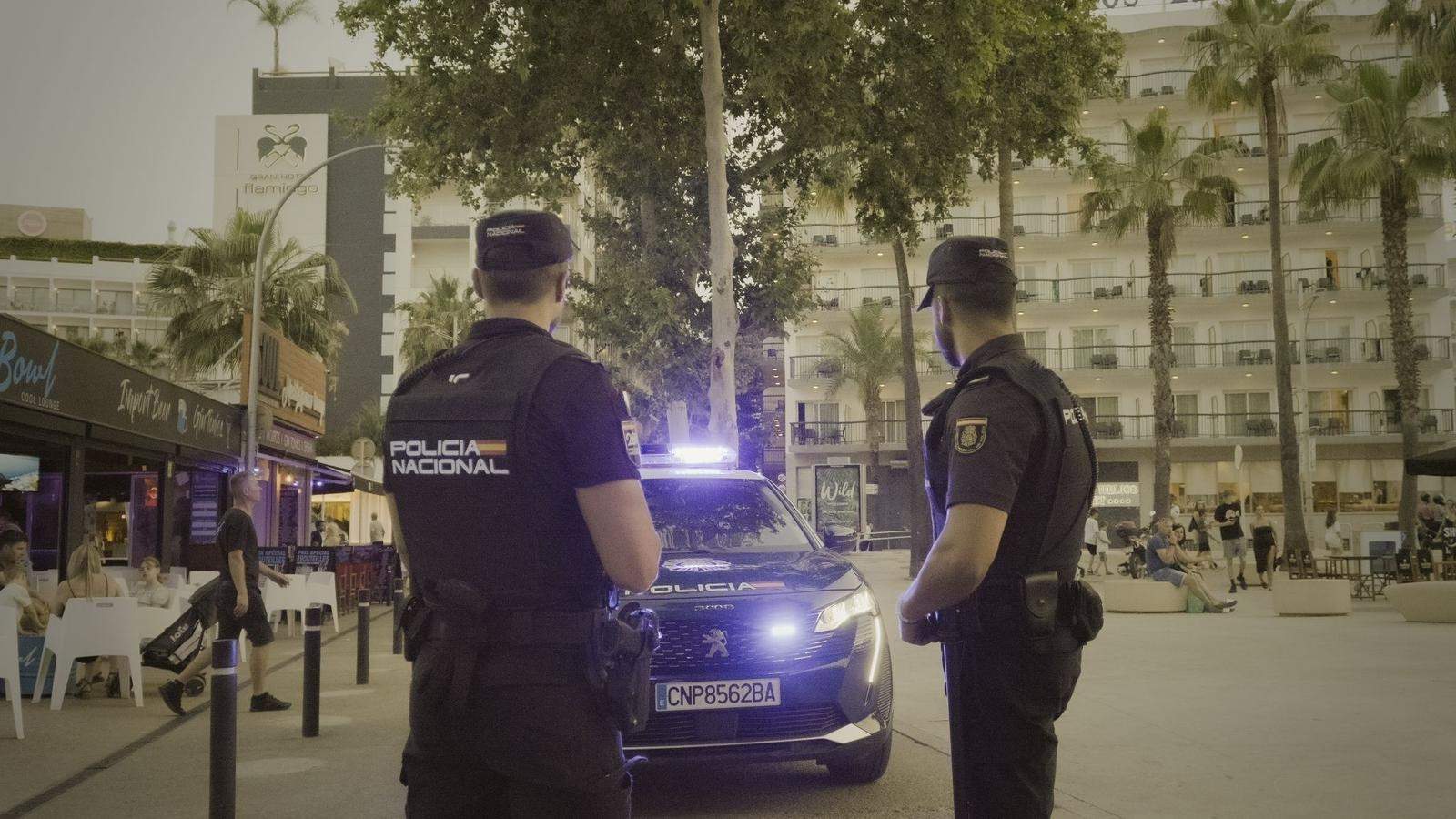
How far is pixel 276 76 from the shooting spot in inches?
2985

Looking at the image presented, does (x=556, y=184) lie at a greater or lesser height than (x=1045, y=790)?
greater

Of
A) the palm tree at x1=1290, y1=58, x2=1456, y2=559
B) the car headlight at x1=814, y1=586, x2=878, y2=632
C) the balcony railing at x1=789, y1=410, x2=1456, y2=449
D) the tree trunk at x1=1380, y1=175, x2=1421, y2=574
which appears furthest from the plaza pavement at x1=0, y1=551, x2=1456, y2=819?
the balcony railing at x1=789, y1=410, x2=1456, y2=449

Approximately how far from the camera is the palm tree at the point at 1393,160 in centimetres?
3212

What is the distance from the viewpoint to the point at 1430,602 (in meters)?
18.5

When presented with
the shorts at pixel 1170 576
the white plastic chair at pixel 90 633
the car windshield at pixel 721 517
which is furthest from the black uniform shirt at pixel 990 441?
the shorts at pixel 1170 576

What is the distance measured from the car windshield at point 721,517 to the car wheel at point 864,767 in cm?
129

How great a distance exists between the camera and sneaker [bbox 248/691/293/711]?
10930mm

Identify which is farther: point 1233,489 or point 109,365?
point 1233,489

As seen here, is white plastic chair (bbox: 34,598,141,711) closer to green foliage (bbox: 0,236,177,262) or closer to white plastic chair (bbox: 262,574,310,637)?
white plastic chair (bbox: 262,574,310,637)

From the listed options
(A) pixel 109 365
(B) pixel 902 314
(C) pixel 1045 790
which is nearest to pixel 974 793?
(C) pixel 1045 790

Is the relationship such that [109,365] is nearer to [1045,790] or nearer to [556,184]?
[556,184]

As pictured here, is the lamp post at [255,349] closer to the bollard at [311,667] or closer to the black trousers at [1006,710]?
the bollard at [311,667]

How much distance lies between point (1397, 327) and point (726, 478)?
1217 inches

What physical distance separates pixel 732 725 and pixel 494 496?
13.0ft
